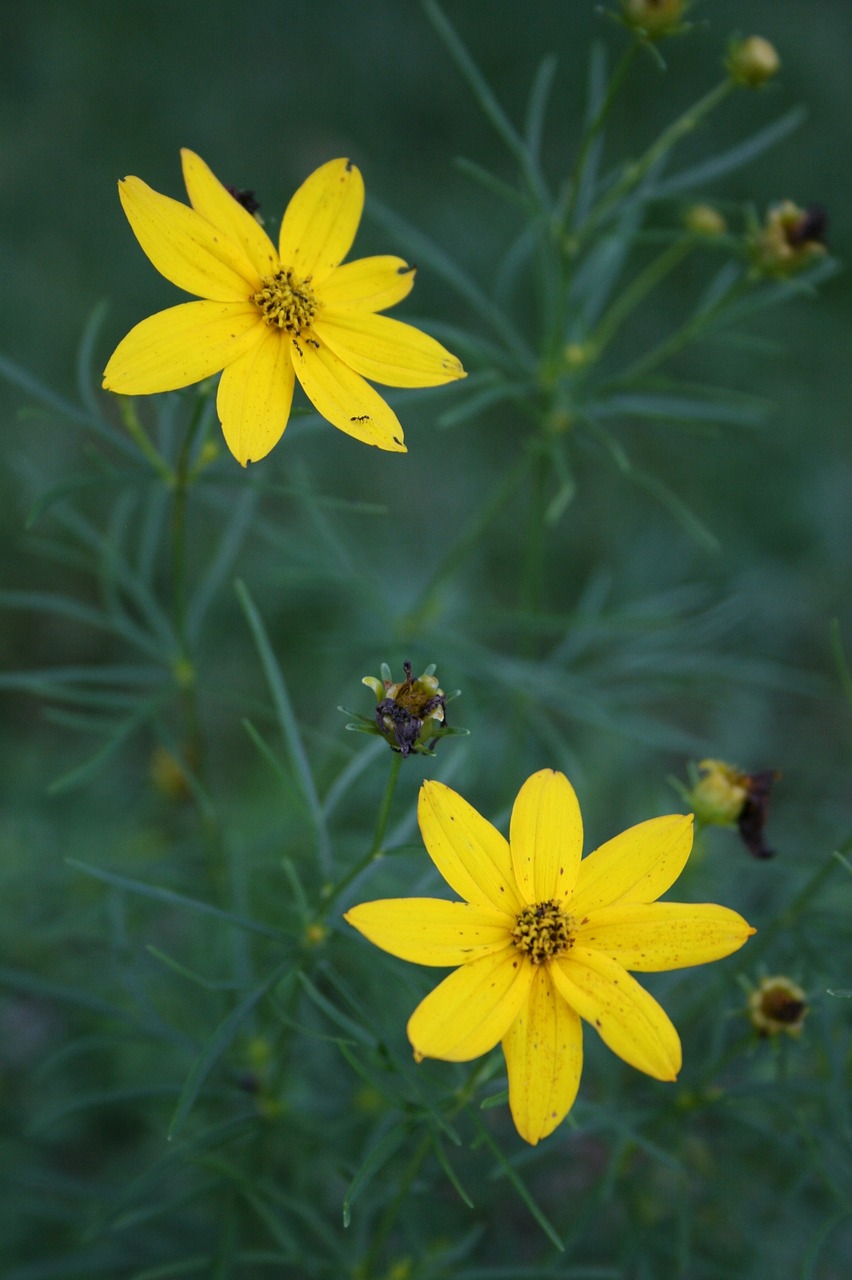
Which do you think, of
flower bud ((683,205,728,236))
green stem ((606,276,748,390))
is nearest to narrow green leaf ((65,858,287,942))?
green stem ((606,276,748,390))

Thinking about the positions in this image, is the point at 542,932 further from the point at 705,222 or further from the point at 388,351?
the point at 705,222

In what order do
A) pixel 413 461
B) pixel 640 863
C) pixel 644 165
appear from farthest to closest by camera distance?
pixel 413 461 < pixel 644 165 < pixel 640 863

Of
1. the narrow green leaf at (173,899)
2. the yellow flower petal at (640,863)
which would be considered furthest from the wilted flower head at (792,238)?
the narrow green leaf at (173,899)

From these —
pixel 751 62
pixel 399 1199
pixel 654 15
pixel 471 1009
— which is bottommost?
pixel 399 1199

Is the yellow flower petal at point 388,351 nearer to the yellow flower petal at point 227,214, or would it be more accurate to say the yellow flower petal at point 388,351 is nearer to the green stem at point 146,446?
the yellow flower petal at point 227,214

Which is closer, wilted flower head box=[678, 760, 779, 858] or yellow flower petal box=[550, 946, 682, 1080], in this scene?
yellow flower petal box=[550, 946, 682, 1080]

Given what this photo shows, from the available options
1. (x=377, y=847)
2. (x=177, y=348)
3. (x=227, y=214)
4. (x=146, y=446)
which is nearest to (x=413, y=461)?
(x=146, y=446)

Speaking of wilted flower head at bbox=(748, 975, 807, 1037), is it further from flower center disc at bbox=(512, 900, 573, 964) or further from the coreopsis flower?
the coreopsis flower
